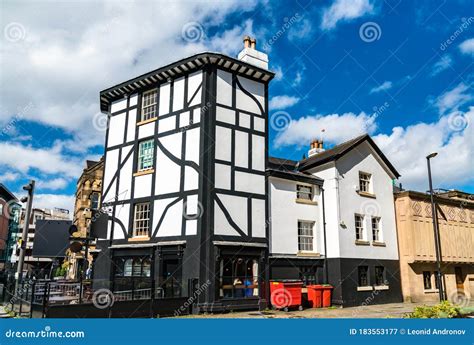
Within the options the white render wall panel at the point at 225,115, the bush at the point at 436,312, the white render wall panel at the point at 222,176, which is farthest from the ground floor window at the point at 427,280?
the white render wall panel at the point at 225,115

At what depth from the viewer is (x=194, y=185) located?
17.1 metres

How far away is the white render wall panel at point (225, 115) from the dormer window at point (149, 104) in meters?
3.88

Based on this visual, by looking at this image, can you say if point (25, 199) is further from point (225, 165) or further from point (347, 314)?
point (347, 314)

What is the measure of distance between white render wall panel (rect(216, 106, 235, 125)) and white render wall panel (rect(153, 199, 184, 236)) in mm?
4150

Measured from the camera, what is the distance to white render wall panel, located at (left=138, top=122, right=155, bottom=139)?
1969 cm

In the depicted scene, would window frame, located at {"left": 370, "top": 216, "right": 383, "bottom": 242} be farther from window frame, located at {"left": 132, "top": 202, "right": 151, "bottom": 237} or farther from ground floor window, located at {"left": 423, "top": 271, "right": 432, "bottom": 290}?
window frame, located at {"left": 132, "top": 202, "right": 151, "bottom": 237}

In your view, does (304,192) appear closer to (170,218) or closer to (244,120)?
(244,120)

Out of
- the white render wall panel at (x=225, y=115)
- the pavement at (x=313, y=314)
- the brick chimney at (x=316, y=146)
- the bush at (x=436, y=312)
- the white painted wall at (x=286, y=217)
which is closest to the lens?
the bush at (x=436, y=312)

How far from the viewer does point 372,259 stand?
2138cm

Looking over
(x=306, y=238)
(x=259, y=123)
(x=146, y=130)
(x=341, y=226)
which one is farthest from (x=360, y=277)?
(x=146, y=130)

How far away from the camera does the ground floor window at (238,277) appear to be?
54.1 ft

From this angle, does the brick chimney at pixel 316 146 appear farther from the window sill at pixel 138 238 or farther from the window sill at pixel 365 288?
the window sill at pixel 138 238

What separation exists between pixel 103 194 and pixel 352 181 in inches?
523

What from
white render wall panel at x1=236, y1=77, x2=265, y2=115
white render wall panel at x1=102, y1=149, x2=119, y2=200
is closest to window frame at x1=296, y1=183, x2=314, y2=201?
white render wall panel at x1=236, y1=77, x2=265, y2=115
